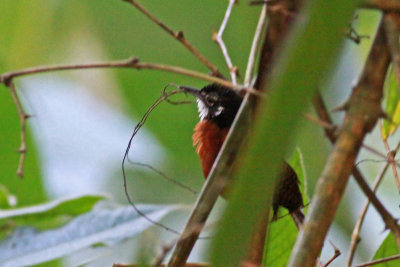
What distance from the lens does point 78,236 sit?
1.18 meters

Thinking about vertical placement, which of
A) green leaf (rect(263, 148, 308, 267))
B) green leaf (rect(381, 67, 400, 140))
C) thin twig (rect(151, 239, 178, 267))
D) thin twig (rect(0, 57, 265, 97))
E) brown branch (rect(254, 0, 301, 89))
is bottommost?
green leaf (rect(263, 148, 308, 267))

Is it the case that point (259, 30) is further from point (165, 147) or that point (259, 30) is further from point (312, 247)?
point (165, 147)

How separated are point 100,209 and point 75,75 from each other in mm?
1499

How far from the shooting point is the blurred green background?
197 centimetres

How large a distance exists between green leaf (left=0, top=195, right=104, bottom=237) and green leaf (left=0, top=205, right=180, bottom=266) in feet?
0.14

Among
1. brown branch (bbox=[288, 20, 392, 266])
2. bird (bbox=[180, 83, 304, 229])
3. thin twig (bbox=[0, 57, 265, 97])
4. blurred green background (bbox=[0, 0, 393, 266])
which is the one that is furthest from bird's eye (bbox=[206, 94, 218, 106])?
brown branch (bbox=[288, 20, 392, 266])

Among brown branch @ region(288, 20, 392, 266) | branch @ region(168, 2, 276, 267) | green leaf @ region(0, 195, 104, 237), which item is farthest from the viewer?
green leaf @ region(0, 195, 104, 237)

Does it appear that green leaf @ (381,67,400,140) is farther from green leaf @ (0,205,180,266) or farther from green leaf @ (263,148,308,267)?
green leaf @ (0,205,180,266)

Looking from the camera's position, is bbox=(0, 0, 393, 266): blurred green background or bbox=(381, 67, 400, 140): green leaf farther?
bbox=(0, 0, 393, 266): blurred green background

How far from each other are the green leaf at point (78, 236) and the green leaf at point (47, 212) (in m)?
0.04

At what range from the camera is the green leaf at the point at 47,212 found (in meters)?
1.28

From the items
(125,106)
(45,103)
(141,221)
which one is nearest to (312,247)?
Result: (141,221)

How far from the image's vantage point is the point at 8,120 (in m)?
1.92

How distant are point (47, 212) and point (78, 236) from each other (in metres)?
0.15
